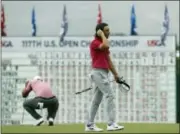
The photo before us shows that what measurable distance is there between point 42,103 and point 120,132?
2509 mm

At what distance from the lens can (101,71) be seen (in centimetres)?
688

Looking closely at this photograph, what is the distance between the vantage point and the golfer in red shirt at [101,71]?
6.71m

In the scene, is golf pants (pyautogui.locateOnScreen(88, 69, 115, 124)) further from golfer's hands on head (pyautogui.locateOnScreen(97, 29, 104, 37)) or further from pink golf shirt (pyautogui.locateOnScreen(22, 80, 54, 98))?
pink golf shirt (pyautogui.locateOnScreen(22, 80, 54, 98))

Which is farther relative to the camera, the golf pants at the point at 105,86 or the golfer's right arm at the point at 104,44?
the golf pants at the point at 105,86

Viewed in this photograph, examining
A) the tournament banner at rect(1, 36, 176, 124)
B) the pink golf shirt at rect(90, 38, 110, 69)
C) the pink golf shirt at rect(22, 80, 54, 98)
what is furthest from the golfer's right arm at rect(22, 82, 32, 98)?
the tournament banner at rect(1, 36, 176, 124)

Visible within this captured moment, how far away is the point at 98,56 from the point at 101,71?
0.19m

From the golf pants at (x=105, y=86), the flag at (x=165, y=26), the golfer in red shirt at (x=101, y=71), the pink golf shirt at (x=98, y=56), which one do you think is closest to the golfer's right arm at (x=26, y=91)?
the golfer in red shirt at (x=101, y=71)

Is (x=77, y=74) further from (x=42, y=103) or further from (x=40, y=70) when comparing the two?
(x=42, y=103)

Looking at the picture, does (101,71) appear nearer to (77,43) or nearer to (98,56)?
(98,56)

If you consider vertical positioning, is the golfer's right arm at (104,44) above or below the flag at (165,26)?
below

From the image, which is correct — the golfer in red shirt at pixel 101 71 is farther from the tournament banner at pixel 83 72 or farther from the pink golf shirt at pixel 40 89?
the tournament banner at pixel 83 72

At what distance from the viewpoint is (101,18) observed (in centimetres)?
4181

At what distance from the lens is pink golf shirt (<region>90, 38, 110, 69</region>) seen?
6.71m

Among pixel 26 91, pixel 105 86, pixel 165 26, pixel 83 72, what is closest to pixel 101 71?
pixel 105 86
